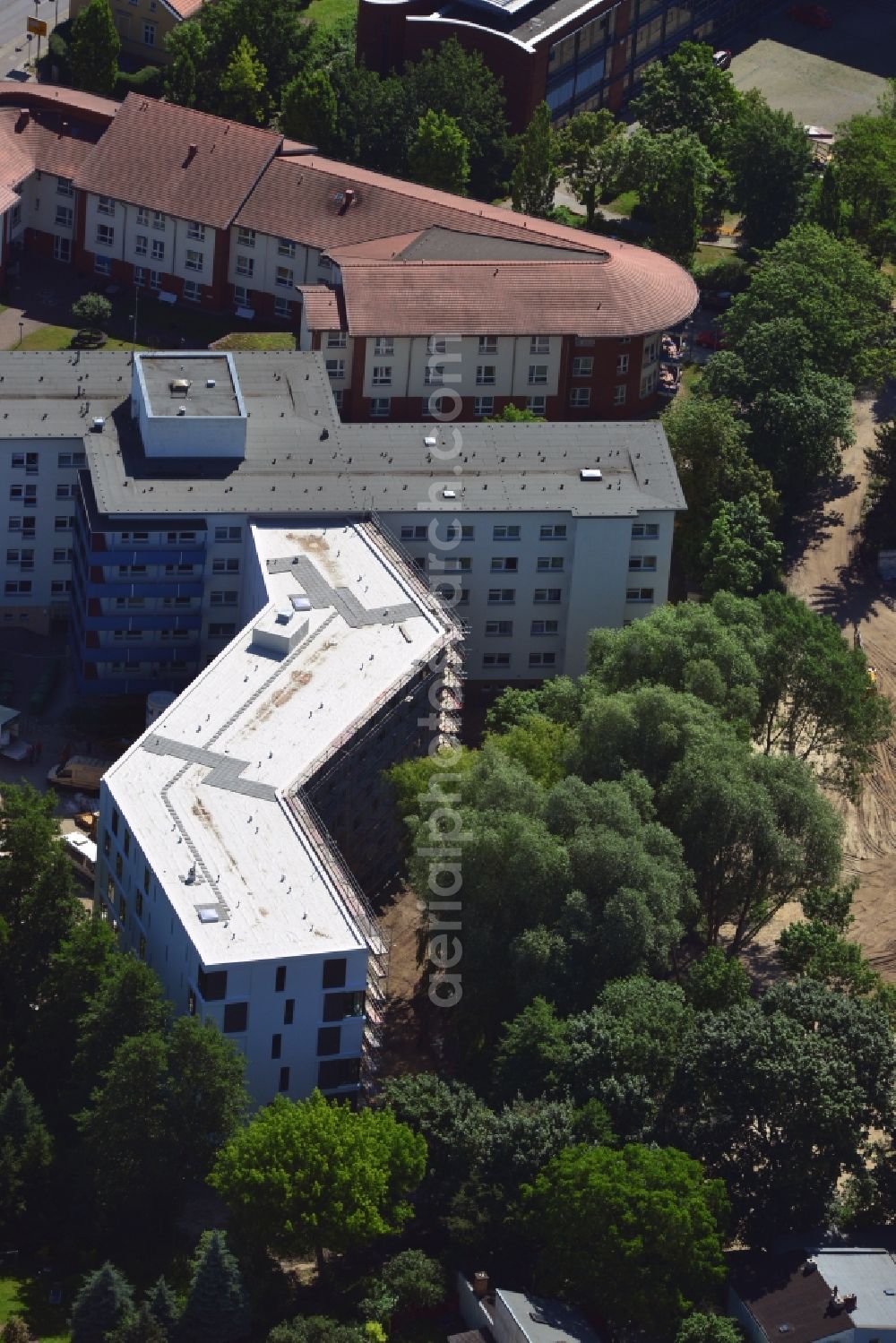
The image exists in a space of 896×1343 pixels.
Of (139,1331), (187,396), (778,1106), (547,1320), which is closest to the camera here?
(139,1331)

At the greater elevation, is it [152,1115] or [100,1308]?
[152,1115]

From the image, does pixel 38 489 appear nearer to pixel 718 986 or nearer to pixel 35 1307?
pixel 718 986

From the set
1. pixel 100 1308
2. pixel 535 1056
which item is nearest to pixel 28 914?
pixel 100 1308

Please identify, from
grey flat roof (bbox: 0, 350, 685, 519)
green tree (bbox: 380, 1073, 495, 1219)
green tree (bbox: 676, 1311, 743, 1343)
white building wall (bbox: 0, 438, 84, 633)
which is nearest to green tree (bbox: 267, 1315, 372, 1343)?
green tree (bbox: 380, 1073, 495, 1219)

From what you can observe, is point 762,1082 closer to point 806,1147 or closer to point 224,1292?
A: point 806,1147

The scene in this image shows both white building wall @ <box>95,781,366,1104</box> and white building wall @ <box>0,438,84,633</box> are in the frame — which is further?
white building wall @ <box>0,438,84,633</box>

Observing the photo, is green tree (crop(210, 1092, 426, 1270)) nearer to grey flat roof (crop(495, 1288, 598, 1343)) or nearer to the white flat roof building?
grey flat roof (crop(495, 1288, 598, 1343))

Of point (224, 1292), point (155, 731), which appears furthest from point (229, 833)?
point (224, 1292)
